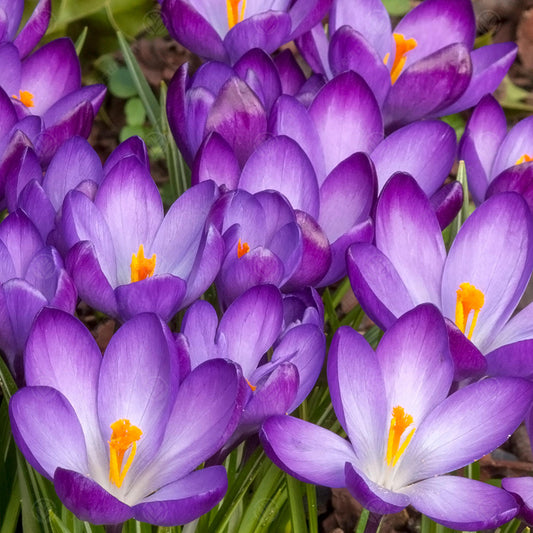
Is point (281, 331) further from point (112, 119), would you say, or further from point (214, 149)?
point (112, 119)

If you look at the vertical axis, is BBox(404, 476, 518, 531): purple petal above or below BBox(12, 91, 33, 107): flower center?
below

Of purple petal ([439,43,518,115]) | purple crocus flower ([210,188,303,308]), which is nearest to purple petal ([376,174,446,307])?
purple crocus flower ([210,188,303,308])

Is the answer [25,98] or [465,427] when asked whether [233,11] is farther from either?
[465,427]

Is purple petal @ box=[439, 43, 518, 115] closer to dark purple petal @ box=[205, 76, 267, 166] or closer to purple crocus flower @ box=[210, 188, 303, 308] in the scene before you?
dark purple petal @ box=[205, 76, 267, 166]

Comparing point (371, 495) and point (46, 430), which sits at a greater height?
point (46, 430)

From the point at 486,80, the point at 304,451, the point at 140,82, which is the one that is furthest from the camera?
the point at 140,82

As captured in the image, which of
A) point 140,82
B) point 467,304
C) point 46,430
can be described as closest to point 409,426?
point 467,304

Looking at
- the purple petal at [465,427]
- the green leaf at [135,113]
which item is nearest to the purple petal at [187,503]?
the purple petal at [465,427]
